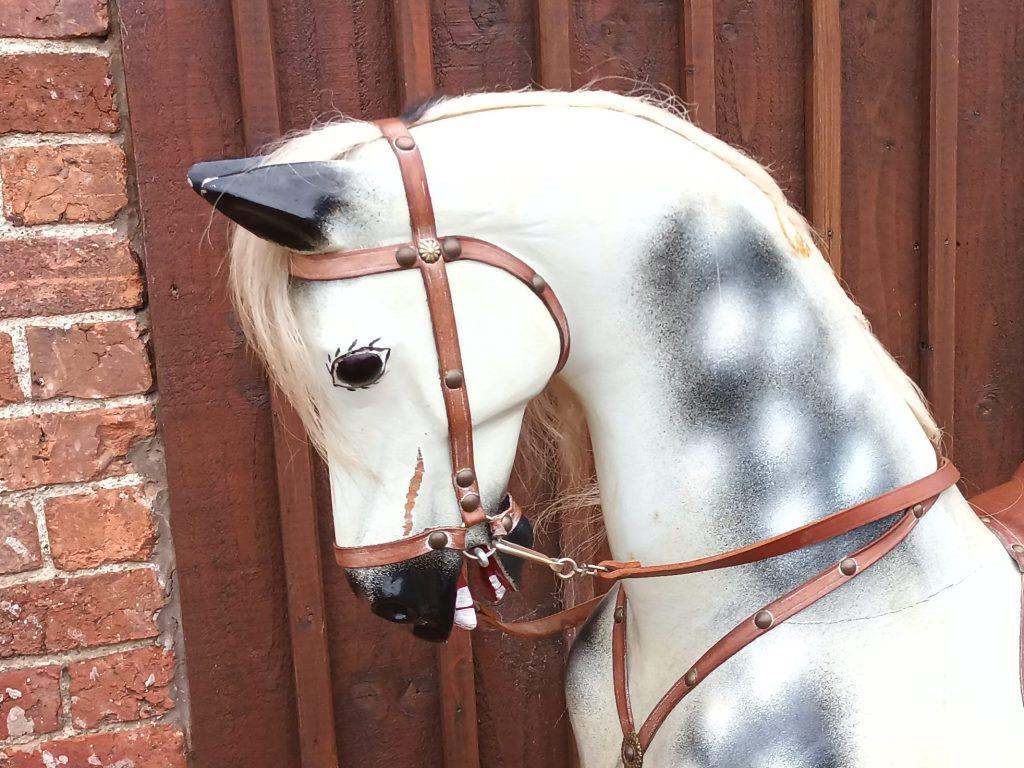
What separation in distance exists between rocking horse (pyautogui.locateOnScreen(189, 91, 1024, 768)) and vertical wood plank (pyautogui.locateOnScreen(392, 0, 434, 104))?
1.66 ft

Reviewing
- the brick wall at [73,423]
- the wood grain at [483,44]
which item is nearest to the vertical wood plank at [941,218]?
the wood grain at [483,44]

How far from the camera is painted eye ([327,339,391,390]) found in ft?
1.88

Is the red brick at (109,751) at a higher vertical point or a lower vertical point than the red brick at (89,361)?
lower

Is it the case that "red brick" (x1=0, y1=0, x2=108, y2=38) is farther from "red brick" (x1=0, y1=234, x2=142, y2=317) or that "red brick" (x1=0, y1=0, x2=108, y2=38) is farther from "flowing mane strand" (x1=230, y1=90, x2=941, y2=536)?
"flowing mane strand" (x1=230, y1=90, x2=941, y2=536)

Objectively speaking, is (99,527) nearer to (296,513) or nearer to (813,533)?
(296,513)

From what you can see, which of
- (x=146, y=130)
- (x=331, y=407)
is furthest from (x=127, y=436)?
(x=331, y=407)

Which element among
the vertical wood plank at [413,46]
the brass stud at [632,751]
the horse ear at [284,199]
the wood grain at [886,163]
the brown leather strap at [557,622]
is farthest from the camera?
the wood grain at [886,163]

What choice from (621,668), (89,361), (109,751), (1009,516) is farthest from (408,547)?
(109,751)

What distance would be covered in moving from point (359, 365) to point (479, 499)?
138 mm

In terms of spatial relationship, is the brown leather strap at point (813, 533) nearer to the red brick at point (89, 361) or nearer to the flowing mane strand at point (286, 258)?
the flowing mane strand at point (286, 258)

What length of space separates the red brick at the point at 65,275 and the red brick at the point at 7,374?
38 mm

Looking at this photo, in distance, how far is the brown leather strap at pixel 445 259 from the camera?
0.57 metres

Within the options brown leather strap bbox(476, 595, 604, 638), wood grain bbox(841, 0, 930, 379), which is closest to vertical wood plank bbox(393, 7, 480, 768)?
brown leather strap bbox(476, 595, 604, 638)

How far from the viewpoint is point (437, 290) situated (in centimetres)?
58
